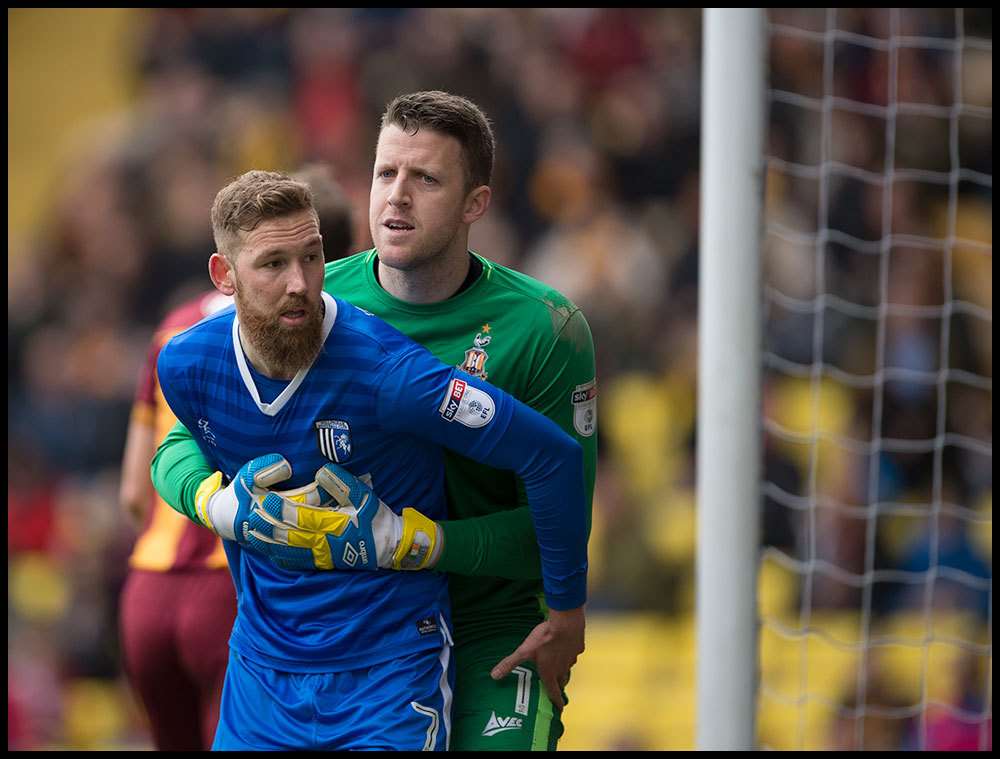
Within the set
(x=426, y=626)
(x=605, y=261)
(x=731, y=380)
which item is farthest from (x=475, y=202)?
(x=605, y=261)

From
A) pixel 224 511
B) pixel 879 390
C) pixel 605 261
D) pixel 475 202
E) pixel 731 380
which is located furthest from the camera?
pixel 605 261

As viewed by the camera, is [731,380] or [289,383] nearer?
[289,383]

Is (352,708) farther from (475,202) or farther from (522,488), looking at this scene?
(475,202)

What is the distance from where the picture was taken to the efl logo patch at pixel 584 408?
8.29 feet

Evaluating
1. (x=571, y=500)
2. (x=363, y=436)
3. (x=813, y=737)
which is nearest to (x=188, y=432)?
(x=363, y=436)

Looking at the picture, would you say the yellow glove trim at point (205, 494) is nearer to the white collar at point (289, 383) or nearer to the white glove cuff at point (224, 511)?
the white glove cuff at point (224, 511)

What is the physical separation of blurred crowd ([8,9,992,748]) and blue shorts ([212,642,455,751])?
151 inches

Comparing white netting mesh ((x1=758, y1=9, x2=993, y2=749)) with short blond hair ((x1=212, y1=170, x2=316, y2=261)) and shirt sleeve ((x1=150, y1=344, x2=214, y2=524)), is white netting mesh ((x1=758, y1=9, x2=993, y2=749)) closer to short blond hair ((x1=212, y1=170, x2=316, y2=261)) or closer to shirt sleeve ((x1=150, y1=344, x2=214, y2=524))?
shirt sleeve ((x1=150, y1=344, x2=214, y2=524))

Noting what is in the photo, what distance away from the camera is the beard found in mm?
2213

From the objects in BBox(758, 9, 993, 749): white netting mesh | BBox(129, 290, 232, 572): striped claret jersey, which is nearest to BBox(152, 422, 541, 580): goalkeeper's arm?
BBox(129, 290, 232, 572): striped claret jersey

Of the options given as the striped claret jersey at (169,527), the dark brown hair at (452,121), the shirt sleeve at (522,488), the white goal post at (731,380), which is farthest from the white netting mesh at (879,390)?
the dark brown hair at (452,121)

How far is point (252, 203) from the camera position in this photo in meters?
2.21

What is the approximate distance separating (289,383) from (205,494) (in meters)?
0.26

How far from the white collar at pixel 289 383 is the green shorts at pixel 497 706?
60cm
